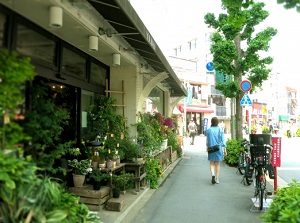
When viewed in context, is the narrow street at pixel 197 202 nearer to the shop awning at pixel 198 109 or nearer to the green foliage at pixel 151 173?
the green foliage at pixel 151 173

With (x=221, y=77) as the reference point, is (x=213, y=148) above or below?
below

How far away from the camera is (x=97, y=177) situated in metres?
5.97

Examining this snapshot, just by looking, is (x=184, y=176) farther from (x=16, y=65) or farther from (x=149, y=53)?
(x=16, y=65)

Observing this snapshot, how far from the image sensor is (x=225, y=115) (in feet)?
155

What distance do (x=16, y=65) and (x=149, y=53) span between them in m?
4.96

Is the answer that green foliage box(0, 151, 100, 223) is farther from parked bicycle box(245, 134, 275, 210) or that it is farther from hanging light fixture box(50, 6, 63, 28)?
parked bicycle box(245, 134, 275, 210)

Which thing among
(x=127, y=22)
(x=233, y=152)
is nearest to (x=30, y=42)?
(x=127, y=22)

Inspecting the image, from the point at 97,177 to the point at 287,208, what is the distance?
11.9 ft

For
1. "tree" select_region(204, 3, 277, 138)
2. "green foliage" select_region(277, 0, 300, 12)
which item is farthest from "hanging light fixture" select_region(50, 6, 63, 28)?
"tree" select_region(204, 3, 277, 138)

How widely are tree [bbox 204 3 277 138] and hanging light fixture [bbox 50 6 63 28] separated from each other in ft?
33.1

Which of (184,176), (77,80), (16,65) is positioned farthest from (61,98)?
(184,176)

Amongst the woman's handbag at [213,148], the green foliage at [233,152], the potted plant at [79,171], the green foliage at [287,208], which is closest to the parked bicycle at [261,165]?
the woman's handbag at [213,148]

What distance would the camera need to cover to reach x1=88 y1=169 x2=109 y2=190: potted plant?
5936mm

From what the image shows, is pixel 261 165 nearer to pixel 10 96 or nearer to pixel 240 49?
pixel 10 96
